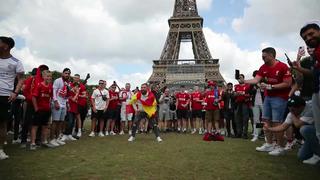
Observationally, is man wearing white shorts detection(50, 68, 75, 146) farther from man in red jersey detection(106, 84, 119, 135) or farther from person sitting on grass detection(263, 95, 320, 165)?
person sitting on grass detection(263, 95, 320, 165)

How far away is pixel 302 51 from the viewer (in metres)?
4.79

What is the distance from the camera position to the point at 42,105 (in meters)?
7.16

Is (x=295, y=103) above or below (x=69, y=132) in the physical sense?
above

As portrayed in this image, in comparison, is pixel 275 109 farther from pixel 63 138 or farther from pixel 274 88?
pixel 63 138

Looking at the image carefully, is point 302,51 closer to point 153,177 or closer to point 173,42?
point 153,177

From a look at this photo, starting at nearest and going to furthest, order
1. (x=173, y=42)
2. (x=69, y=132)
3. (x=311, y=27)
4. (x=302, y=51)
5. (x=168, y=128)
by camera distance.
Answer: (x=311, y=27) < (x=302, y=51) < (x=69, y=132) < (x=168, y=128) < (x=173, y=42)

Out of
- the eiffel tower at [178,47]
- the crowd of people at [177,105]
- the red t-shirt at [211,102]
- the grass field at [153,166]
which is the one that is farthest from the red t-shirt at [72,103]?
the eiffel tower at [178,47]

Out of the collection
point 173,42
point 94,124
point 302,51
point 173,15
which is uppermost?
point 173,15

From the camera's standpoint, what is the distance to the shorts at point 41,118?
23.1 ft

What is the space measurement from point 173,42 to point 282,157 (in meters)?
49.8

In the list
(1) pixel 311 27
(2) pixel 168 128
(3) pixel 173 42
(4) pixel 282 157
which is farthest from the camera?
(3) pixel 173 42

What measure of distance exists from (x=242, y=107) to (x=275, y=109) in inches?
167

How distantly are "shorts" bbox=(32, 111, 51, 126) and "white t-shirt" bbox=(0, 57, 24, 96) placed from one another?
139cm

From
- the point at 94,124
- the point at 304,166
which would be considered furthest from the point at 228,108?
the point at 304,166
